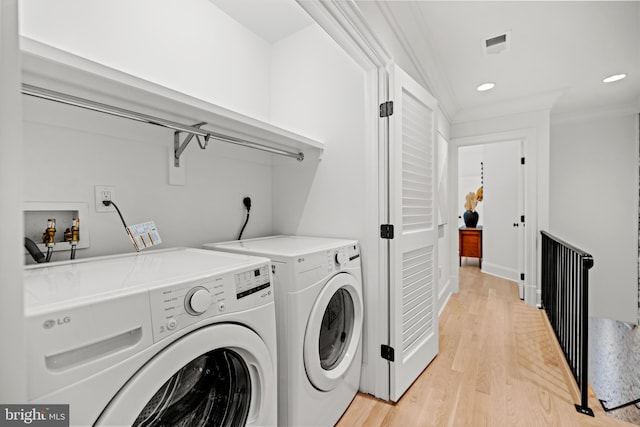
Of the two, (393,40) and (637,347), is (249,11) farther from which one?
(637,347)

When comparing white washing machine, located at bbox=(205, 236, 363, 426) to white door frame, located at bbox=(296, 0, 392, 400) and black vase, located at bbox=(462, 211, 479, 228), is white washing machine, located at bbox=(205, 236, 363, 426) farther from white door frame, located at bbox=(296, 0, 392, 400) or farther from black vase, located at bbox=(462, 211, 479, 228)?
black vase, located at bbox=(462, 211, 479, 228)

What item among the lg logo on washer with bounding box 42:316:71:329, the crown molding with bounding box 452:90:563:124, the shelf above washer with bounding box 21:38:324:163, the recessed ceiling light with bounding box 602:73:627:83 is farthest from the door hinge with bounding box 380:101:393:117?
the recessed ceiling light with bounding box 602:73:627:83

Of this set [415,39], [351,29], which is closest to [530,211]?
[415,39]

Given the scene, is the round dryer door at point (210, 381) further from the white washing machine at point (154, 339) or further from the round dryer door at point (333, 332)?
the round dryer door at point (333, 332)

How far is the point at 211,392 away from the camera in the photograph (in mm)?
957

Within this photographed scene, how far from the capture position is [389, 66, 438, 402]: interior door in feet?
5.26

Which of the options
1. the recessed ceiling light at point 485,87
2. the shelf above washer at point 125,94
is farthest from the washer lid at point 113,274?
the recessed ceiling light at point 485,87

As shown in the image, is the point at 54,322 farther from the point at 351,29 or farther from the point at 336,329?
the point at 351,29

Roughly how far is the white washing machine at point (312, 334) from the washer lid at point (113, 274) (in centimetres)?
20

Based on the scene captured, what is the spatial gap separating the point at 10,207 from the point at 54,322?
0.80 ft

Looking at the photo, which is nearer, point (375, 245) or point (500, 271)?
point (375, 245)

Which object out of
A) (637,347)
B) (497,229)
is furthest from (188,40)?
(497,229)

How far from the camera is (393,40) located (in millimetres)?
1851

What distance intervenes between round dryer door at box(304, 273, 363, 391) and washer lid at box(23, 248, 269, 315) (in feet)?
1.36
